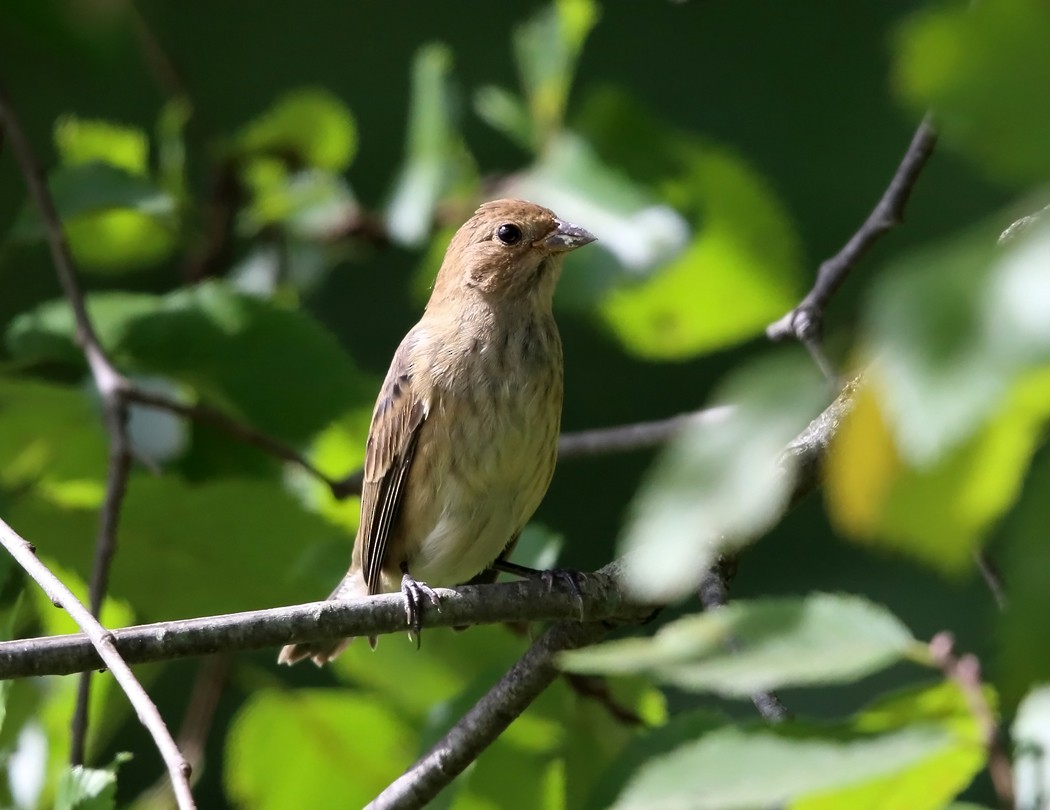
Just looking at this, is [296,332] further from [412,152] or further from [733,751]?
[733,751]

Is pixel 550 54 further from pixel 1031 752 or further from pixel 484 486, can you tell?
pixel 1031 752

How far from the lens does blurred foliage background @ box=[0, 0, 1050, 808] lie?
0.78m

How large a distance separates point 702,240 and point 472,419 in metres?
0.81

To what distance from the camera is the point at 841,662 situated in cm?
104

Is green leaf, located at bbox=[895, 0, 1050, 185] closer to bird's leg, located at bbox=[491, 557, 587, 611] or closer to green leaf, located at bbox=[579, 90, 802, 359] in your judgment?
bird's leg, located at bbox=[491, 557, 587, 611]

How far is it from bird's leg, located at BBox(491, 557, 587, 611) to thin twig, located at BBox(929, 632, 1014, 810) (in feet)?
4.17

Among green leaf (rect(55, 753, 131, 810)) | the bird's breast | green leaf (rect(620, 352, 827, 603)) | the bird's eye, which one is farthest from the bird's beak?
green leaf (rect(620, 352, 827, 603))

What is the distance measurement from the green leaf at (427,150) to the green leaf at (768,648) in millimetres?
2864

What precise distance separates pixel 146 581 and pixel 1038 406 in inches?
100

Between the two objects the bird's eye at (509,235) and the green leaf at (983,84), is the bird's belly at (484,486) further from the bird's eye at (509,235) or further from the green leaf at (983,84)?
the green leaf at (983,84)

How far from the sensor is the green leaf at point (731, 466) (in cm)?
80

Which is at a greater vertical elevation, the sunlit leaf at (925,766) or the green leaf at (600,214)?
the green leaf at (600,214)

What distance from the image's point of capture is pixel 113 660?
1.81 metres

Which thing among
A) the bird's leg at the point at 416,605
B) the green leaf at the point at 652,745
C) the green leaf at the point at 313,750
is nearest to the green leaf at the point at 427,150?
the green leaf at the point at 313,750
